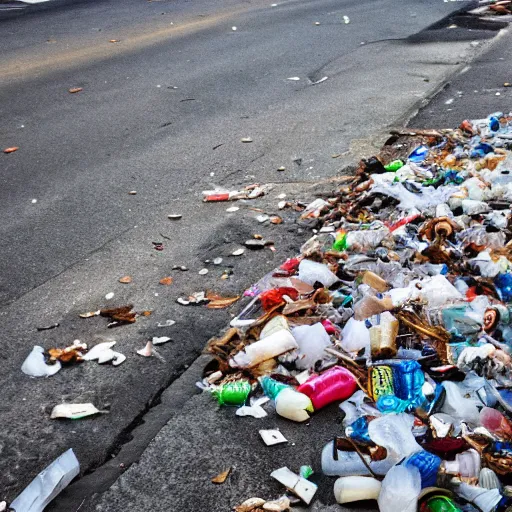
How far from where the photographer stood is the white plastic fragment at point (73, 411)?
10.2 ft

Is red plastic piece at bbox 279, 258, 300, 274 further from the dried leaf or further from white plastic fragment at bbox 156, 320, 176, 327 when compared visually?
the dried leaf

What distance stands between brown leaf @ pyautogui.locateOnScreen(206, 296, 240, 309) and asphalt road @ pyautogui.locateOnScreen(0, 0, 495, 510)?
2.9 inches

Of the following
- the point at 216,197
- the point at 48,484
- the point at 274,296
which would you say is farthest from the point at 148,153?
the point at 48,484

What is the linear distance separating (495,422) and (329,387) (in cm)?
68

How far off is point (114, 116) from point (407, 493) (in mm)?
5830

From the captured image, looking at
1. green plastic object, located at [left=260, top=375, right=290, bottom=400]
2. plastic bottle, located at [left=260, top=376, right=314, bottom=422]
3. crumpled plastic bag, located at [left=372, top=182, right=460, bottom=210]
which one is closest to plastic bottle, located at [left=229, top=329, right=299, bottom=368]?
green plastic object, located at [left=260, top=375, right=290, bottom=400]

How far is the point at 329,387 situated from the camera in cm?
307

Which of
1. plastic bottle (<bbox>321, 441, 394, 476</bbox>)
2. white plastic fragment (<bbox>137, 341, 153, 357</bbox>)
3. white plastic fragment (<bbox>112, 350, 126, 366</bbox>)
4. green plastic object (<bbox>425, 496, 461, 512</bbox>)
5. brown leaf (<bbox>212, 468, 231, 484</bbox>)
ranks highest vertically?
green plastic object (<bbox>425, 496, 461, 512</bbox>)

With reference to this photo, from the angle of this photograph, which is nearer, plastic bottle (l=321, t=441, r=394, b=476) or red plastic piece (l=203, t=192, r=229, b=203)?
plastic bottle (l=321, t=441, r=394, b=476)

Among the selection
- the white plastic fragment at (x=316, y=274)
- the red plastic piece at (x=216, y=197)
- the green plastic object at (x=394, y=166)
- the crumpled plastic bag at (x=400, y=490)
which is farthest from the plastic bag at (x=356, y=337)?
the green plastic object at (x=394, y=166)

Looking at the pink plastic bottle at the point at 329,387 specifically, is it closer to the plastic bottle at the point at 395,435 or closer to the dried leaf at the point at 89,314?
the plastic bottle at the point at 395,435

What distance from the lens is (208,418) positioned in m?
3.01

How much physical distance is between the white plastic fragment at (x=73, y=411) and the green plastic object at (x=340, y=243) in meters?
1.92

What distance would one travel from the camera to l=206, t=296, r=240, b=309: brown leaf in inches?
157
